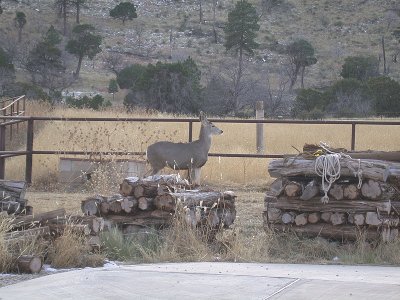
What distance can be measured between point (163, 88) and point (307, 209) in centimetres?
3072

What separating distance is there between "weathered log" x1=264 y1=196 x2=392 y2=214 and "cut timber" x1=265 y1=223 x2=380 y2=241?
0.22 m

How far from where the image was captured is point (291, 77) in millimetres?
59125

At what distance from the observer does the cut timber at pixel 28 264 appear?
33.2ft

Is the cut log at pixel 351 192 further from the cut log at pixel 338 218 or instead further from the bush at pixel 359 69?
the bush at pixel 359 69

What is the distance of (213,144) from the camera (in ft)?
86.9

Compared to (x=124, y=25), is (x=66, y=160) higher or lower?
lower

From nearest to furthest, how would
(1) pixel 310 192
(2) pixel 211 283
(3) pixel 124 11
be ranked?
(2) pixel 211 283 → (1) pixel 310 192 → (3) pixel 124 11

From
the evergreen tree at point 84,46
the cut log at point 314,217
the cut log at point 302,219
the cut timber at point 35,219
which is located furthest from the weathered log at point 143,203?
the evergreen tree at point 84,46

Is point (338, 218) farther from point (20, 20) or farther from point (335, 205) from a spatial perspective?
point (20, 20)

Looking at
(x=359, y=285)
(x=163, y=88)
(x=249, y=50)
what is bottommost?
(x=359, y=285)

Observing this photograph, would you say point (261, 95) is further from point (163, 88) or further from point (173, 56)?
point (173, 56)

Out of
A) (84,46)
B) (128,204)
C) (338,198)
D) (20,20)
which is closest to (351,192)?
(338,198)

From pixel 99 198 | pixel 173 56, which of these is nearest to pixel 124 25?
pixel 173 56

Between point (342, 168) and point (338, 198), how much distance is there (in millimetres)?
379
